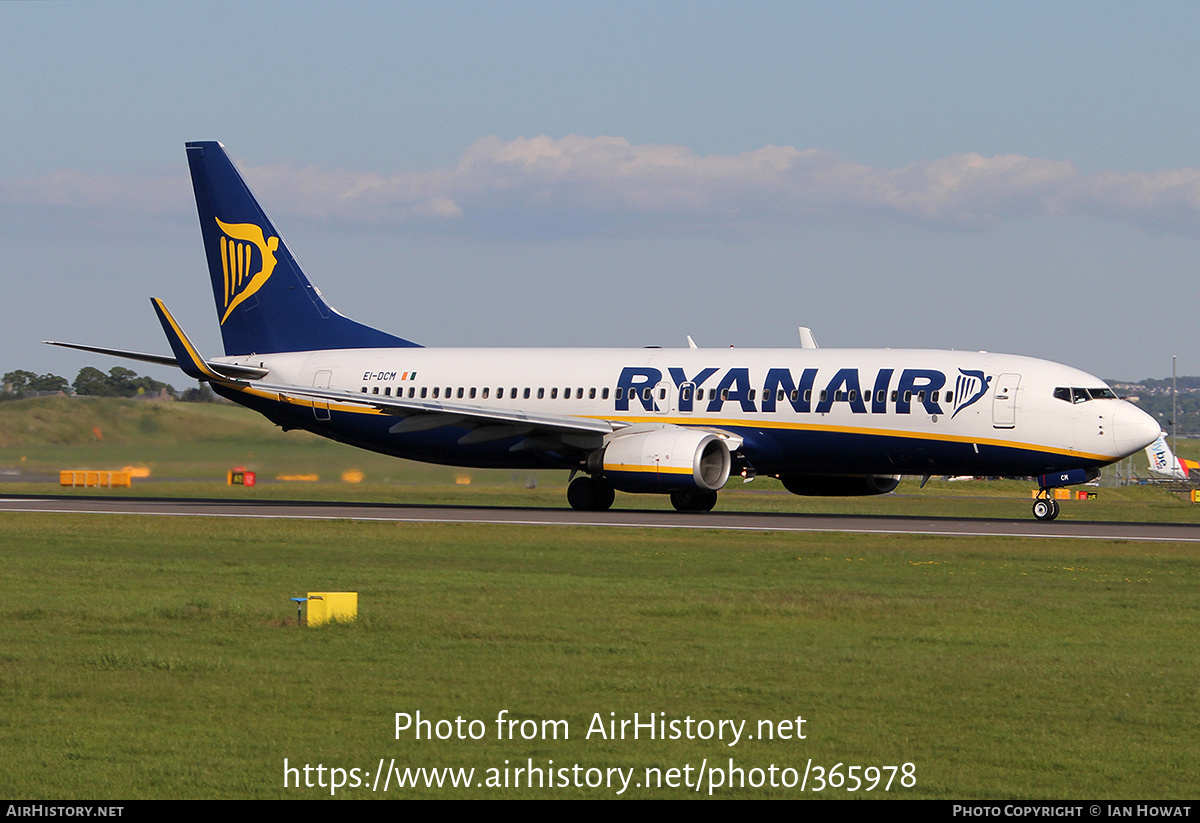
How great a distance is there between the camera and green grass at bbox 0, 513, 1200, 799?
1048 cm

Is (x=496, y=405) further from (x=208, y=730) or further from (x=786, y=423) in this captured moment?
(x=208, y=730)

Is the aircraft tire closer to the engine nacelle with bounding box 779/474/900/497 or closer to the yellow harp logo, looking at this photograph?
the engine nacelle with bounding box 779/474/900/497

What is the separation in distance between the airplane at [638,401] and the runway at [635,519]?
1.18 m

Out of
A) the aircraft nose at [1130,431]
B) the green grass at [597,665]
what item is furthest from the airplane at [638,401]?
the green grass at [597,665]

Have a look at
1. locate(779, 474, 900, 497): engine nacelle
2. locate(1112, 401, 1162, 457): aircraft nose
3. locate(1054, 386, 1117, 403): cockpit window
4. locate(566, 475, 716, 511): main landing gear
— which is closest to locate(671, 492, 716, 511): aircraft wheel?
locate(566, 475, 716, 511): main landing gear

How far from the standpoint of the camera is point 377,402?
131 ft

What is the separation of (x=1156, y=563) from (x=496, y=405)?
2143cm

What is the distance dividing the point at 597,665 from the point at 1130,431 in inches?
936

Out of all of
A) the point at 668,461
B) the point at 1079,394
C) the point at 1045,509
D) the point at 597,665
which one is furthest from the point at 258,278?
the point at 597,665

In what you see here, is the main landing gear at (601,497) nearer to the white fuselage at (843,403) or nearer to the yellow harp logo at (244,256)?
the white fuselage at (843,403)

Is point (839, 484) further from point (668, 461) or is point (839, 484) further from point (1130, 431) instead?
point (1130, 431)

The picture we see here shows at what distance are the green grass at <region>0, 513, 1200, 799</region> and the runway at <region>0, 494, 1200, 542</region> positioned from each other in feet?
21.2

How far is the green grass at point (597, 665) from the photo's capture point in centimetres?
1048
